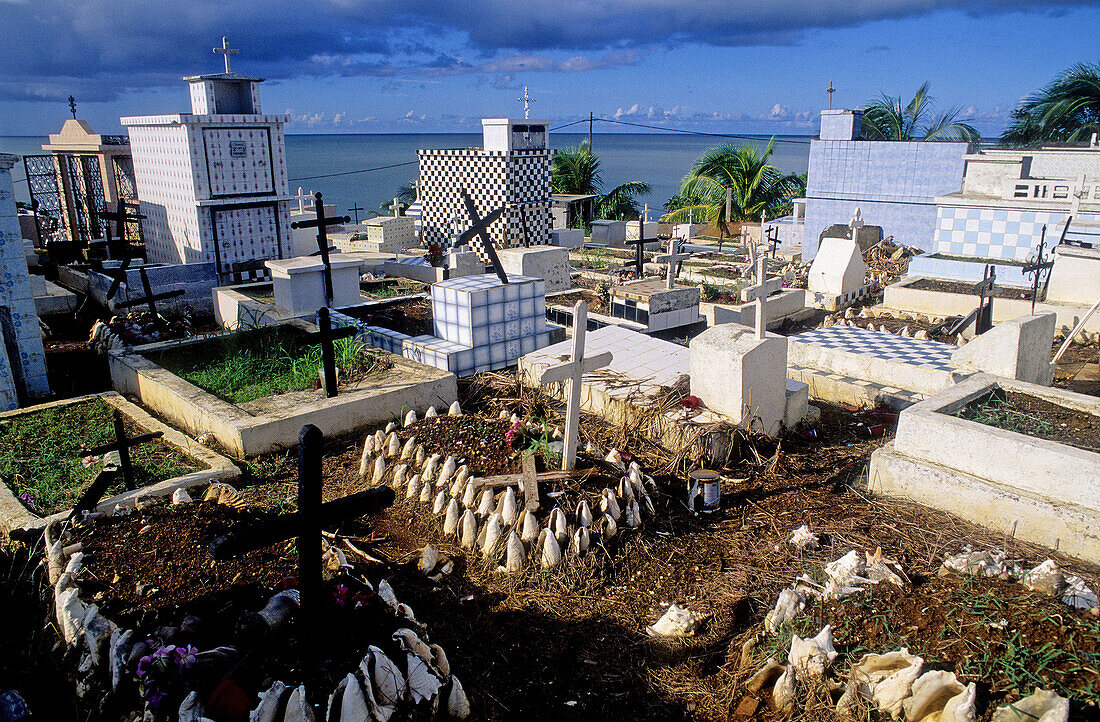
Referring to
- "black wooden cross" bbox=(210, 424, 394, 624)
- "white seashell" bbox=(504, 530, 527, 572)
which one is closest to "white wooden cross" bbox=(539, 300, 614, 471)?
"white seashell" bbox=(504, 530, 527, 572)

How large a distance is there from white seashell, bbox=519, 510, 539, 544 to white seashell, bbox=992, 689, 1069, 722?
121 inches

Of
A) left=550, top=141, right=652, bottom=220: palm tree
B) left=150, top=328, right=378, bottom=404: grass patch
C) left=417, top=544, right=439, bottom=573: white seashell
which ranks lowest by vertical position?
left=417, top=544, right=439, bottom=573: white seashell

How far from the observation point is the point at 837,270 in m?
15.4

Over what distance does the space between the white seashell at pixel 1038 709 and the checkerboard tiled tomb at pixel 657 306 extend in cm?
875

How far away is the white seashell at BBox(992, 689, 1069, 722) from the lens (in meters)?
3.47

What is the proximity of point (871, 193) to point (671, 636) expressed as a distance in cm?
2108

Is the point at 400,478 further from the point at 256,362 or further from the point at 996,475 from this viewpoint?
the point at 996,475

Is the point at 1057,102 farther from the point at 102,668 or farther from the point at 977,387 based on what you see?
the point at 102,668

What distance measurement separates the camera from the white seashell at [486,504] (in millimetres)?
5941

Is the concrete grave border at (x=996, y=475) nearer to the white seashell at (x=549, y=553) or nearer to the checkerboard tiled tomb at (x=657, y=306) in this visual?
the white seashell at (x=549, y=553)

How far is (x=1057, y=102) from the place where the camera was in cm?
3203

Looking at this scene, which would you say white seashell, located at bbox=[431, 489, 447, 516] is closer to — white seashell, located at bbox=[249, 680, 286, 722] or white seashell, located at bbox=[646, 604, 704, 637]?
white seashell, located at bbox=[646, 604, 704, 637]

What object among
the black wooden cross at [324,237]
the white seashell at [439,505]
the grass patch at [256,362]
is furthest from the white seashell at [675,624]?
the black wooden cross at [324,237]

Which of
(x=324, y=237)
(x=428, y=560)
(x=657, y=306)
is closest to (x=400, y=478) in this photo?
(x=428, y=560)
